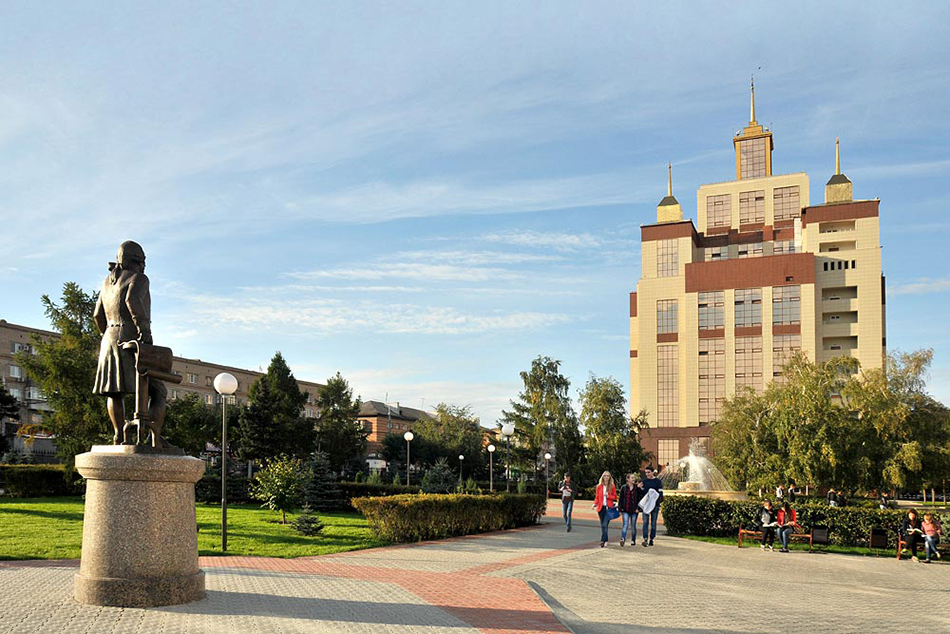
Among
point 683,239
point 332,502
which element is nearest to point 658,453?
point 683,239

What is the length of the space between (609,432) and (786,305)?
25574mm

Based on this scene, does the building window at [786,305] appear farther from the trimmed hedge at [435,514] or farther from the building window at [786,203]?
the trimmed hedge at [435,514]

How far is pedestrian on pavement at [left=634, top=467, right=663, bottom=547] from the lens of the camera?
701 inches

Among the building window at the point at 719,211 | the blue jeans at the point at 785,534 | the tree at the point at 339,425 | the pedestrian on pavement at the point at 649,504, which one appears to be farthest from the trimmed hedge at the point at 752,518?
the building window at the point at 719,211

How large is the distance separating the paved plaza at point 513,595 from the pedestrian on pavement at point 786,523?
4.18 ft

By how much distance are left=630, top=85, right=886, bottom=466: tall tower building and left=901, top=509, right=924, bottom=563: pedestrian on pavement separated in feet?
160

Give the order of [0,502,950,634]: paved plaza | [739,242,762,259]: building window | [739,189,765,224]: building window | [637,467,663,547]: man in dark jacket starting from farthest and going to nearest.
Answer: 1. [739,189,765,224]: building window
2. [739,242,762,259]: building window
3. [637,467,663,547]: man in dark jacket
4. [0,502,950,634]: paved plaza

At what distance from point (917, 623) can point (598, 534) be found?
37.2ft

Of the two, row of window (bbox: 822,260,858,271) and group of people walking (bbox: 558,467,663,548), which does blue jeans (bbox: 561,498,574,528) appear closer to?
group of people walking (bbox: 558,467,663,548)

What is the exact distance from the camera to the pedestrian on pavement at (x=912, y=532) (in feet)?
57.0

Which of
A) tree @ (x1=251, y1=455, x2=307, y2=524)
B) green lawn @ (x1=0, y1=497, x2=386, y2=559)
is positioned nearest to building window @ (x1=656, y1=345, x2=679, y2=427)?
green lawn @ (x1=0, y1=497, x2=386, y2=559)

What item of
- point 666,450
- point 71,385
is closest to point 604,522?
point 71,385

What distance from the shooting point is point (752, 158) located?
77750mm

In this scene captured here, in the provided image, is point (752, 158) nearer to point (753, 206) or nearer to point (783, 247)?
point (753, 206)
